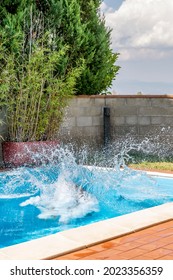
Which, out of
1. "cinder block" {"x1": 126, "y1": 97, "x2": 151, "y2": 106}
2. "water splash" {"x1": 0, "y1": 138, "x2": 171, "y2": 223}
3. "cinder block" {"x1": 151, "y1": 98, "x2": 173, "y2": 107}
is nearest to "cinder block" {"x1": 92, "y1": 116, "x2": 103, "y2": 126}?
"cinder block" {"x1": 126, "y1": 97, "x2": 151, "y2": 106}

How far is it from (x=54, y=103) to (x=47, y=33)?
1207 mm

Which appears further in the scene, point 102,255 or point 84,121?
point 84,121

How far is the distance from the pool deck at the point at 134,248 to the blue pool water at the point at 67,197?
105 cm

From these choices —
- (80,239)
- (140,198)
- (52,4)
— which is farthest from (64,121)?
(80,239)

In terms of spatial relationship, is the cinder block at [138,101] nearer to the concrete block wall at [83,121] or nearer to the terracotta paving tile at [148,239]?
the concrete block wall at [83,121]

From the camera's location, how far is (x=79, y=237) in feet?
10.9

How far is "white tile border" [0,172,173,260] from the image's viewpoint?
9.89 feet

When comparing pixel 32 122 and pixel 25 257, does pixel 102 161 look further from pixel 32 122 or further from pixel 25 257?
pixel 25 257

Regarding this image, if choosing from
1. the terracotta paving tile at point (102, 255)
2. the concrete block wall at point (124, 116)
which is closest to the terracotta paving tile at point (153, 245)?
the terracotta paving tile at point (102, 255)

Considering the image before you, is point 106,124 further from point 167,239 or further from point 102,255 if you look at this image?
point 102,255

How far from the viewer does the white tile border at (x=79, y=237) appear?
3014mm

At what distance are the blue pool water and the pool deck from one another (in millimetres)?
1051

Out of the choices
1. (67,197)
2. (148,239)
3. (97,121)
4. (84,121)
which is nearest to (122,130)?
(97,121)

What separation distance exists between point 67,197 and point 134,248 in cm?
233
